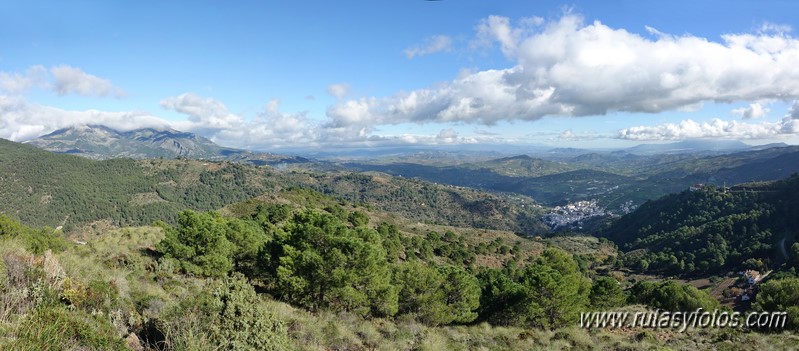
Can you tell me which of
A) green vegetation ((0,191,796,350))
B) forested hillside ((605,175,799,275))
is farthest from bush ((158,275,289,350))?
forested hillside ((605,175,799,275))

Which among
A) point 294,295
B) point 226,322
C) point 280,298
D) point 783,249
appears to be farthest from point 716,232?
point 226,322

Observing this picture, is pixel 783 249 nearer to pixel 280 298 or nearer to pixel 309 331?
pixel 280 298

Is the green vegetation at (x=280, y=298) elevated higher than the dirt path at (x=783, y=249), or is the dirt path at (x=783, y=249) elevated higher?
the green vegetation at (x=280, y=298)

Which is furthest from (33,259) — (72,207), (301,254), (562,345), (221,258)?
(72,207)

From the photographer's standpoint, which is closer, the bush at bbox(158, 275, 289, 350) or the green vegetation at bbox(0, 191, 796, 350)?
the bush at bbox(158, 275, 289, 350)

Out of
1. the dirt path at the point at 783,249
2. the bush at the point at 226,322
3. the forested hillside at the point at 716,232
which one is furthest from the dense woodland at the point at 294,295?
the forested hillside at the point at 716,232

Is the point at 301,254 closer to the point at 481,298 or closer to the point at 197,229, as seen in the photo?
the point at 197,229

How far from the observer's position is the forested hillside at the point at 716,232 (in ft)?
276

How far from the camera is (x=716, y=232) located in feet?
334

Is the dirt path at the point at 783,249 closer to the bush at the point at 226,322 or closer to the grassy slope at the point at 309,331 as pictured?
the grassy slope at the point at 309,331

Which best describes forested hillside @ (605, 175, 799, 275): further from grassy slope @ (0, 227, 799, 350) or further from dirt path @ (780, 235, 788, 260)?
grassy slope @ (0, 227, 799, 350)

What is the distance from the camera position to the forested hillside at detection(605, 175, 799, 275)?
84.2 meters

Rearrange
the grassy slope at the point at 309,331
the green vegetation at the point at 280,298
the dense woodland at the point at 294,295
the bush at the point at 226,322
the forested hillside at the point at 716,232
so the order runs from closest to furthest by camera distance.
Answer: the bush at the point at 226,322 < the green vegetation at the point at 280,298 < the dense woodland at the point at 294,295 < the grassy slope at the point at 309,331 < the forested hillside at the point at 716,232

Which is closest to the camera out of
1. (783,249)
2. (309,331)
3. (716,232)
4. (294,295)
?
(309,331)
